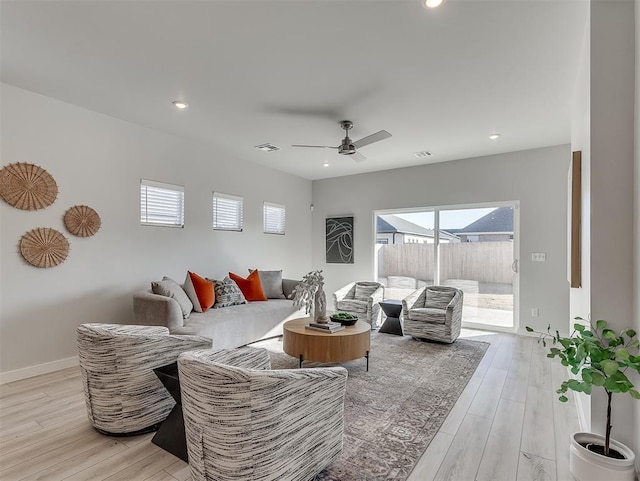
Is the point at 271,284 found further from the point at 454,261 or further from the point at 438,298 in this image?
the point at 454,261

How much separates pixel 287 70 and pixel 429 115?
177 centimetres

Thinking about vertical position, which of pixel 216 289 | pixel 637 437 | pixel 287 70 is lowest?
pixel 637 437

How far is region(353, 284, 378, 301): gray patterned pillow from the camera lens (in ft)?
18.9

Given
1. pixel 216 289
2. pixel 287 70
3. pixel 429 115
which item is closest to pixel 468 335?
pixel 429 115

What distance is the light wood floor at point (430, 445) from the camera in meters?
1.99

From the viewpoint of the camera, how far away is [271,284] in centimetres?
540

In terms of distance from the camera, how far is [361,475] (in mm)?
1970

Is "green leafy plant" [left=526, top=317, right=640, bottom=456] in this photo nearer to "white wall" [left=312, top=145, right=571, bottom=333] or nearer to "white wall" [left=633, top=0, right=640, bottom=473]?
"white wall" [left=633, top=0, right=640, bottom=473]

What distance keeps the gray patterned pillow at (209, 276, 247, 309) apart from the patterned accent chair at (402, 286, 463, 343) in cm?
236

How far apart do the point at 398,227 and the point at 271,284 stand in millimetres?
2650

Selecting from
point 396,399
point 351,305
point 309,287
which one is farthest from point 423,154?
point 396,399

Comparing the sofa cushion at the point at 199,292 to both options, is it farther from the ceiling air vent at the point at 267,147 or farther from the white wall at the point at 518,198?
the white wall at the point at 518,198

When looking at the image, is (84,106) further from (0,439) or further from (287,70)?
(0,439)

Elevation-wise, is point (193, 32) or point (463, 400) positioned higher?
point (193, 32)
